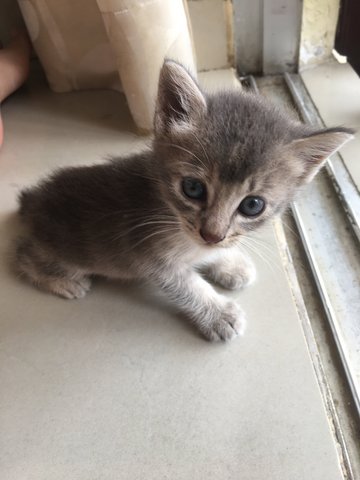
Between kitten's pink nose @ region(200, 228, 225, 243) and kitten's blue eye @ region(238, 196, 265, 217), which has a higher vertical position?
kitten's blue eye @ region(238, 196, 265, 217)

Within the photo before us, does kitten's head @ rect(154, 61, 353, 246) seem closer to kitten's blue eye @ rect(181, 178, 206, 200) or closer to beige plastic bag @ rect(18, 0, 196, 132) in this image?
kitten's blue eye @ rect(181, 178, 206, 200)

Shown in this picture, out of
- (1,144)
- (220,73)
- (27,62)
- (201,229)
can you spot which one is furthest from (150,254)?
(27,62)

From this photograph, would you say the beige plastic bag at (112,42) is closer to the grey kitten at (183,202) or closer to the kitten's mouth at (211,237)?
the grey kitten at (183,202)

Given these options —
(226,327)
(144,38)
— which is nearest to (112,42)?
(144,38)

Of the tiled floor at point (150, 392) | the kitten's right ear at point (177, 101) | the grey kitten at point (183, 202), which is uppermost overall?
the kitten's right ear at point (177, 101)

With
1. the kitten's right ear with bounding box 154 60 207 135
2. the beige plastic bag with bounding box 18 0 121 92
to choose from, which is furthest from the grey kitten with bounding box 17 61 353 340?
the beige plastic bag with bounding box 18 0 121 92

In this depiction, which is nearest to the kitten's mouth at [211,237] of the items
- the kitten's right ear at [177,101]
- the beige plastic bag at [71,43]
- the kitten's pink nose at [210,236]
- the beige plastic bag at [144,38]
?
the kitten's pink nose at [210,236]
